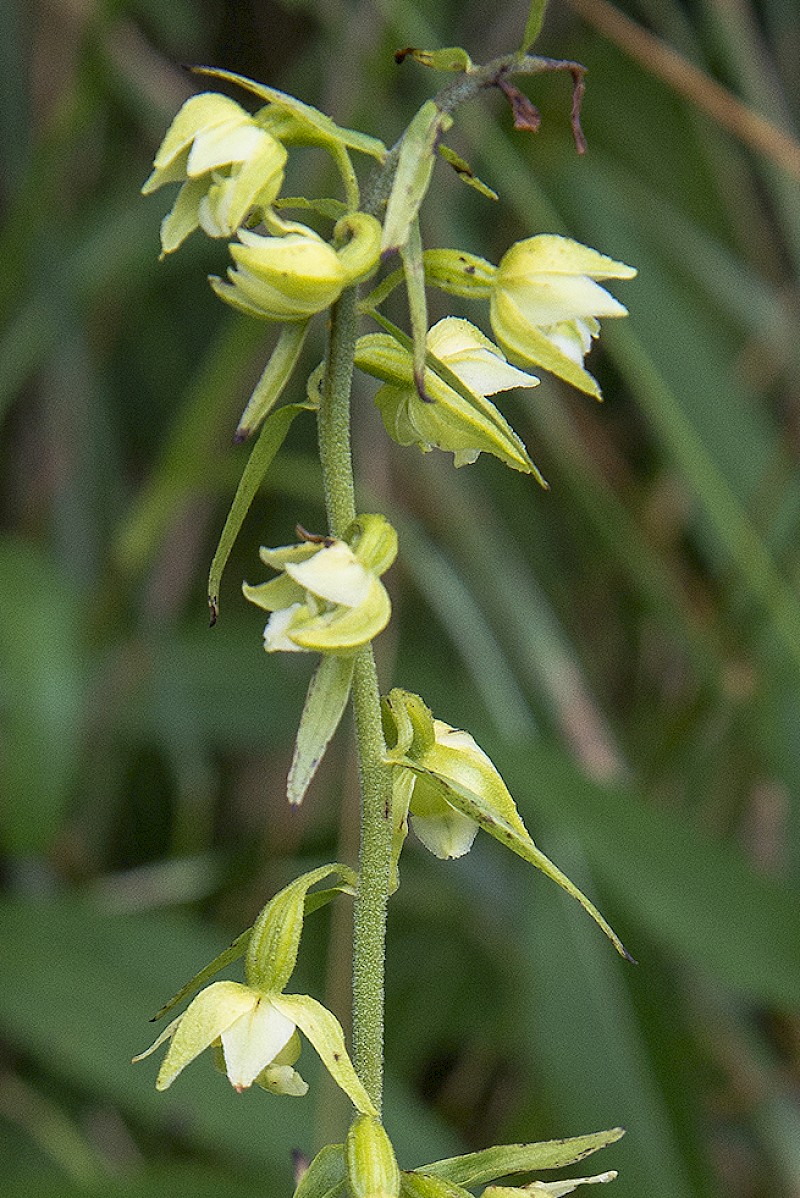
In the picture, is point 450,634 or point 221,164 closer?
point 221,164

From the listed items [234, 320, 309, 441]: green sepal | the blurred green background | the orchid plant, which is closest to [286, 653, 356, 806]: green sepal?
the orchid plant

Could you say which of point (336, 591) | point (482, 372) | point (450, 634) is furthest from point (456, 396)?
point (450, 634)

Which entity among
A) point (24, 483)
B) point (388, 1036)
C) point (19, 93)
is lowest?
point (388, 1036)

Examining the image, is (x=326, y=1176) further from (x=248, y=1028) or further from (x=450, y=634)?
(x=450, y=634)

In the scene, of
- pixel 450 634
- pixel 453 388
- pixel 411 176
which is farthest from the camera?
pixel 450 634

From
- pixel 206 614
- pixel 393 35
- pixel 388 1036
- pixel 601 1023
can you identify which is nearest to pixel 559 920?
pixel 601 1023

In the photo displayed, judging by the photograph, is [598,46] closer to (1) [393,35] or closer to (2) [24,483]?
(1) [393,35]
